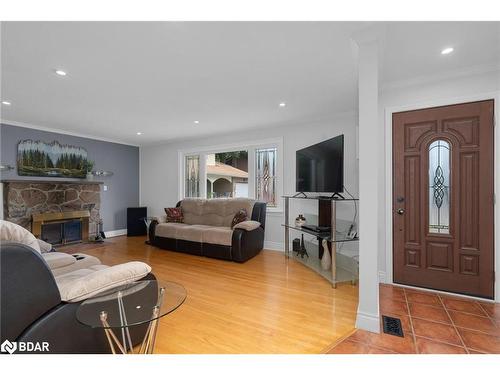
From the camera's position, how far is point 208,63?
2395 mm

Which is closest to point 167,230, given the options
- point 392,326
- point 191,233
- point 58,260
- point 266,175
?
point 191,233

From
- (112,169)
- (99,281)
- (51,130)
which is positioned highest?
(51,130)

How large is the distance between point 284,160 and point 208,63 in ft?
8.70

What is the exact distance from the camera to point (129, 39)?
199cm

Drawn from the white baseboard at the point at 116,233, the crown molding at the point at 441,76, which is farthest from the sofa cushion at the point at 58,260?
the white baseboard at the point at 116,233

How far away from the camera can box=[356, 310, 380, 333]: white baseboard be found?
6.29ft

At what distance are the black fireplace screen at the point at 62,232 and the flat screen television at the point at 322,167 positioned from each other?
4.88 metres

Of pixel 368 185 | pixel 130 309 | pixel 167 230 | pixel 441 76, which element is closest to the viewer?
pixel 130 309

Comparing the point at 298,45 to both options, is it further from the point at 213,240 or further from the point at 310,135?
the point at 213,240

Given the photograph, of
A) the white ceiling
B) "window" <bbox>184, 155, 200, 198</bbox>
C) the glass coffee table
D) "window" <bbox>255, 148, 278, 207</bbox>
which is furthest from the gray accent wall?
the glass coffee table

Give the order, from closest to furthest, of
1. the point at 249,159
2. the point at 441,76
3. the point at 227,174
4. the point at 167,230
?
1. the point at 441,76
2. the point at 167,230
3. the point at 249,159
4. the point at 227,174

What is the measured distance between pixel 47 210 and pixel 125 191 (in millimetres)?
1762

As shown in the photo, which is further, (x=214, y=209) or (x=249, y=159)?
(x=249, y=159)

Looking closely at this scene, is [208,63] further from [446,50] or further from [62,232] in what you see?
[62,232]
